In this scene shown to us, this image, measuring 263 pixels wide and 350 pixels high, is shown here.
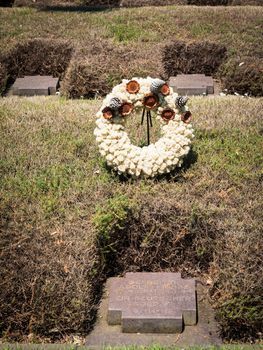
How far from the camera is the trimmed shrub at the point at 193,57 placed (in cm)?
962

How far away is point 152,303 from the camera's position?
4.05m

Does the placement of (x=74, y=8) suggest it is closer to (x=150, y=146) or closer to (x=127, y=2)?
(x=127, y=2)

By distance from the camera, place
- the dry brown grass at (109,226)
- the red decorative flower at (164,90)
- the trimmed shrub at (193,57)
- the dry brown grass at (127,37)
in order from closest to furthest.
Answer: the dry brown grass at (109,226)
the red decorative flower at (164,90)
the dry brown grass at (127,37)
the trimmed shrub at (193,57)

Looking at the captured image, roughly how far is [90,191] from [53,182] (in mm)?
421

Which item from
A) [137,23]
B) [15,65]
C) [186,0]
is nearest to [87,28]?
[137,23]

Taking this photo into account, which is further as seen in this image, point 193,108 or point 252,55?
point 252,55

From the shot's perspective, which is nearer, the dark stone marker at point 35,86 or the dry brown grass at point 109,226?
the dry brown grass at point 109,226

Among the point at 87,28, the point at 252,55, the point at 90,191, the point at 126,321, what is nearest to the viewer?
the point at 126,321

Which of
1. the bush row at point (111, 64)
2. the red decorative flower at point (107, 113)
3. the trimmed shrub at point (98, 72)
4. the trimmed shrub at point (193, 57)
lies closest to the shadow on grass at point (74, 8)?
the bush row at point (111, 64)

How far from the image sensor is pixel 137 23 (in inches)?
430

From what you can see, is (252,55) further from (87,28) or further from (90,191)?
(90,191)

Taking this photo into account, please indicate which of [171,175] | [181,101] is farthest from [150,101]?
[171,175]

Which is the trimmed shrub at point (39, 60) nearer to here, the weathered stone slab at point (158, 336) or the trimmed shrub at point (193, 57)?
the trimmed shrub at point (193, 57)

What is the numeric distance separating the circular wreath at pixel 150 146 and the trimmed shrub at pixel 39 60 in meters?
4.65
